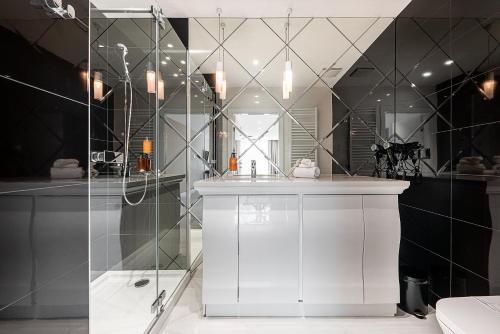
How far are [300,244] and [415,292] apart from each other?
0.99m

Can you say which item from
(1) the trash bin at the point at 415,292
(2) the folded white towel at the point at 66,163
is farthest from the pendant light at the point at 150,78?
(1) the trash bin at the point at 415,292

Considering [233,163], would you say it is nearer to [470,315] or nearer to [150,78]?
[150,78]

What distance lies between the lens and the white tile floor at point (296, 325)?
5.93 feet

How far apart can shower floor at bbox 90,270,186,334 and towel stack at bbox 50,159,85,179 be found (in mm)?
557

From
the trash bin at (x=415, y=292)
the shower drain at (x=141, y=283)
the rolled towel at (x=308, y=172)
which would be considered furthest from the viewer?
the rolled towel at (x=308, y=172)

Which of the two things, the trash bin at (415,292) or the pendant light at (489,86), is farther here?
the trash bin at (415,292)

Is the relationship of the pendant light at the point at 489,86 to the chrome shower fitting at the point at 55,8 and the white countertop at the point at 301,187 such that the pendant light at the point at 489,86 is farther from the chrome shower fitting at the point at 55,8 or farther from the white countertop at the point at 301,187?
the chrome shower fitting at the point at 55,8

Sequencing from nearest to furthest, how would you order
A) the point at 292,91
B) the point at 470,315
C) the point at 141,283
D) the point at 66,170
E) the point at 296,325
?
the point at 66,170, the point at 470,315, the point at 141,283, the point at 296,325, the point at 292,91

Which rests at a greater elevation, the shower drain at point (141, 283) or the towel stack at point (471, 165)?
the towel stack at point (471, 165)

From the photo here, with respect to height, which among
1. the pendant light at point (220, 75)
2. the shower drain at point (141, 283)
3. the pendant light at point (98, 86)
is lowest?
the shower drain at point (141, 283)

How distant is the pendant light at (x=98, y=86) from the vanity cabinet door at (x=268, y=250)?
1147 millimetres

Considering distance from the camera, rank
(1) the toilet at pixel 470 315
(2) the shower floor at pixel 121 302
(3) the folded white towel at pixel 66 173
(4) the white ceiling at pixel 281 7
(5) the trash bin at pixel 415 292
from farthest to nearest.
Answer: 1. (4) the white ceiling at pixel 281 7
2. (5) the trash bin at pixel 415 292
3. (2) the shower floor at pixel 121 302
4. (1) the toilet at pixel 470 315
5. (3) the folded white towel at pixel 66 173

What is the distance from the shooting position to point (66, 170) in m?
0.94

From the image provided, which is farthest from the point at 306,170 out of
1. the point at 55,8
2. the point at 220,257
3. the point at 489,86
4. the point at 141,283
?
the point at 55,8
